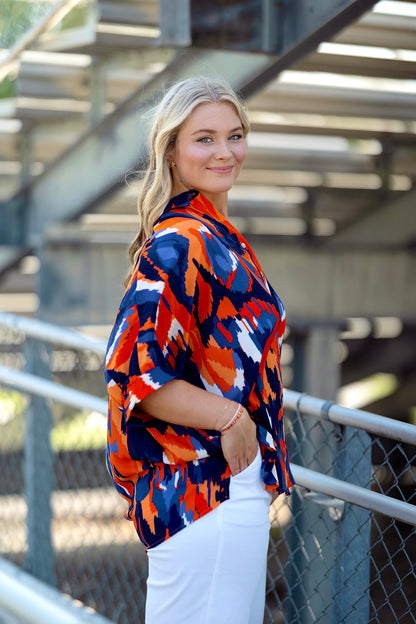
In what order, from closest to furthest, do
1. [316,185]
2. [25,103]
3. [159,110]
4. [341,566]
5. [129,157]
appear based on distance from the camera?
[159,110]
[341,566]
[129,157]
[25,103]
[316,185]

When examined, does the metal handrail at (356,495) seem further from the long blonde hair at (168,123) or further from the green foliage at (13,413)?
the green foliage at (13,413)

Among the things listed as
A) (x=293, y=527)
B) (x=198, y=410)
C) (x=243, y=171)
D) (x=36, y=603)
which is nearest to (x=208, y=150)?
(x=198, y=410)

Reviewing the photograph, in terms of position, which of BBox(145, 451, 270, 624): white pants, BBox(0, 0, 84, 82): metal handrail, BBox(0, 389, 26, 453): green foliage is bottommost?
BBox(0, 389, 26, 453): green foliage

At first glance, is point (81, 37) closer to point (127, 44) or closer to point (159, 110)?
point (127, 44)

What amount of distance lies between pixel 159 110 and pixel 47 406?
102 inches

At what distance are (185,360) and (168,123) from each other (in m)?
0.51

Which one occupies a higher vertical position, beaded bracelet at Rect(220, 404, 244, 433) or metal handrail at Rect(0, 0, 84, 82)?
metal handrail at Rect(0, 0, 84, 82)

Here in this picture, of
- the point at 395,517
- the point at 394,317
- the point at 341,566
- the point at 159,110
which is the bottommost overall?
the point at 394,317

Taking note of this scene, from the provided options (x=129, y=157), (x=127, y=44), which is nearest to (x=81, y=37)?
(x=127, y=44)

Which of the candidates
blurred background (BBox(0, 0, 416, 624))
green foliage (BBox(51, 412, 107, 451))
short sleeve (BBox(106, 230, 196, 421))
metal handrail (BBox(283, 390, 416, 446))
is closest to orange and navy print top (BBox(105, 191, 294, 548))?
short sleeve (BBox(106, 230, 196, 421))

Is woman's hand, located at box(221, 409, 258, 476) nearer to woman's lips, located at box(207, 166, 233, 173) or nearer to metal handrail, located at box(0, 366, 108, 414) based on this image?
woman's lips, located at box(207, 166, 233, 173)

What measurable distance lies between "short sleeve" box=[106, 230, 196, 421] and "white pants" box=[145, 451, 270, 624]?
10.6 inches

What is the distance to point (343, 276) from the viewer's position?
5.63m

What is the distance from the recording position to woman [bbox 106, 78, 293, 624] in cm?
154
